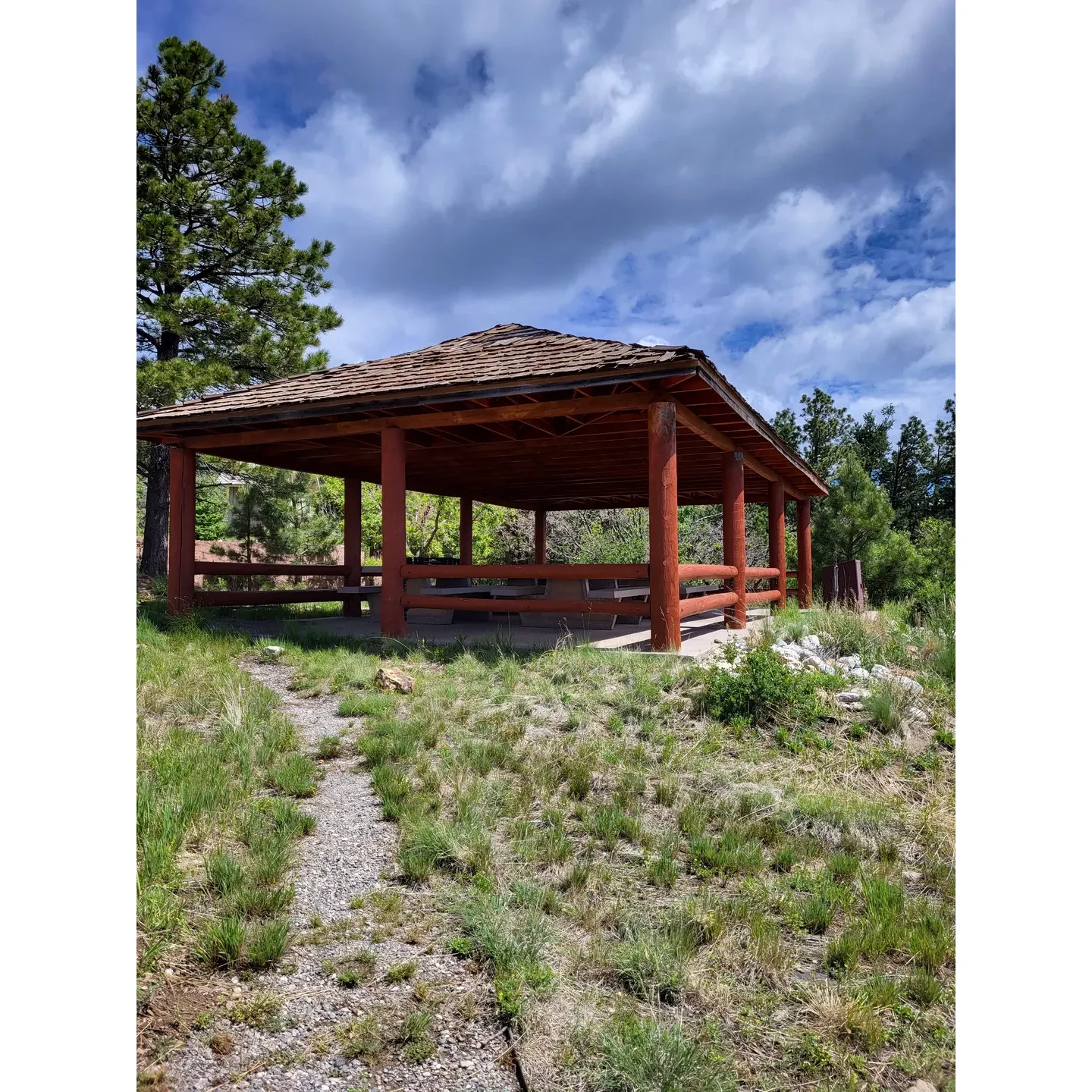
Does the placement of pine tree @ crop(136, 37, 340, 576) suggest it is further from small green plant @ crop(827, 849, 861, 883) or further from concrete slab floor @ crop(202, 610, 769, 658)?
small green plant @ crop(827, 849, 861, 883)

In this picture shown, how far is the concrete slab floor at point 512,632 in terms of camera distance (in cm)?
782

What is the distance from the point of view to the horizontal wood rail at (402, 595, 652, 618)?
7.36 metres

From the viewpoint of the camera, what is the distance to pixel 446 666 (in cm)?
661

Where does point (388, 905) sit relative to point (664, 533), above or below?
below

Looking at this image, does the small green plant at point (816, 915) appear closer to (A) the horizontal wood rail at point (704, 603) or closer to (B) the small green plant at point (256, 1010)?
(B) the small green plant at point (256, 1010)

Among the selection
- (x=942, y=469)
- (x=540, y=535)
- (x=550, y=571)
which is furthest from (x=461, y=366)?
(x=942, y=469)

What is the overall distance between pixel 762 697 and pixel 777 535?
8.53 meters

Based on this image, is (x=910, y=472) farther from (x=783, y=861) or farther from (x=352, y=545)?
(x=783, y=861)

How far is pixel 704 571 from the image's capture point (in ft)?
28.0

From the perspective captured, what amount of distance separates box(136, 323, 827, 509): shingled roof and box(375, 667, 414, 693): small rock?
130 inches

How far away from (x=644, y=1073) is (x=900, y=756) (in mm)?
3368

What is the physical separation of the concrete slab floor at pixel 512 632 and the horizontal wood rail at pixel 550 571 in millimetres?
672
